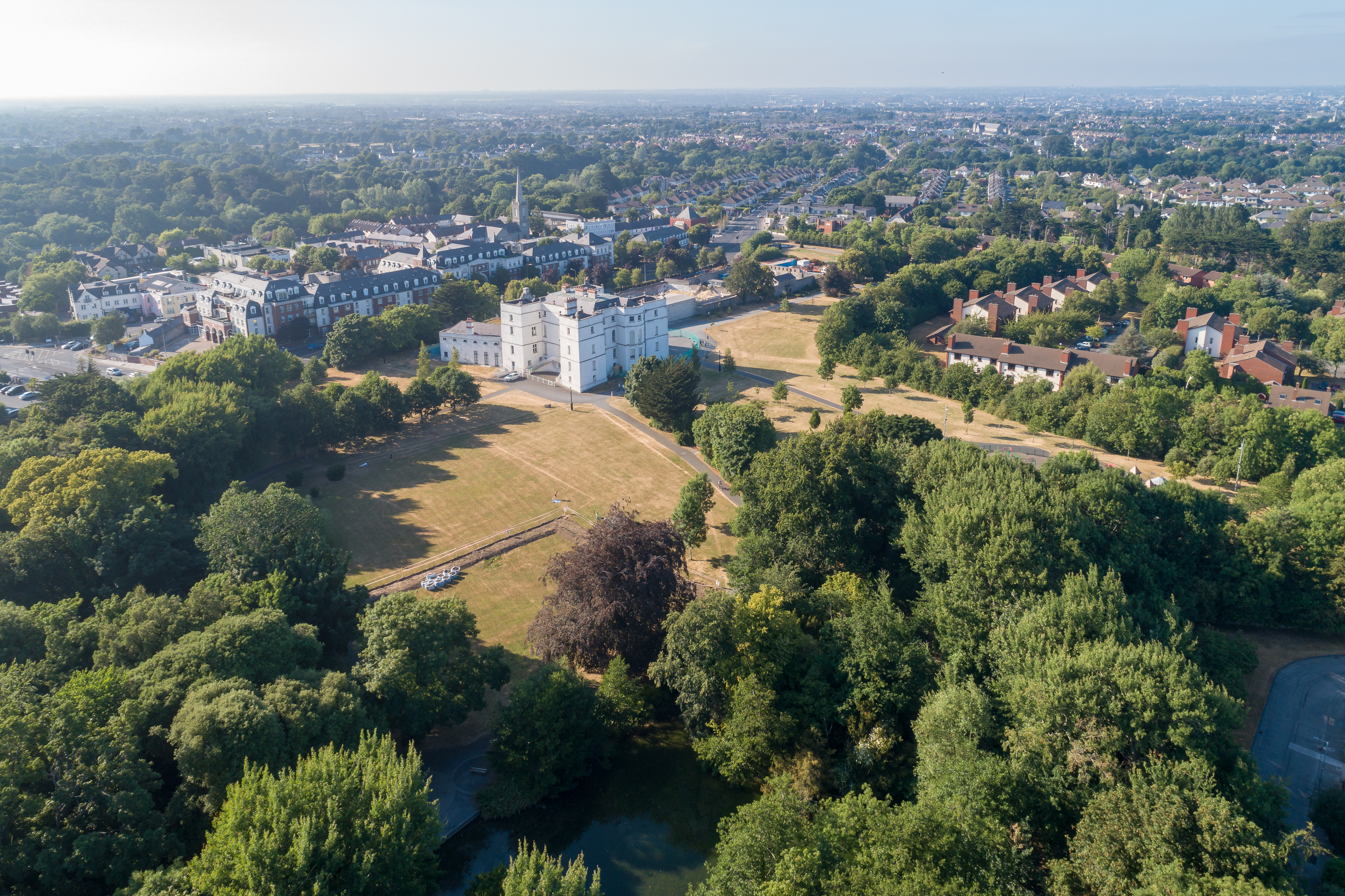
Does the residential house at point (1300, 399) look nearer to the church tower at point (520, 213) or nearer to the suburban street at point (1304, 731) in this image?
the suburban street at point (1304, 731)

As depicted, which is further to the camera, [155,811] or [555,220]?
[555,220]

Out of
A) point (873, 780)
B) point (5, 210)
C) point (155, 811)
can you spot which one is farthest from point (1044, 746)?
point (5, 210)

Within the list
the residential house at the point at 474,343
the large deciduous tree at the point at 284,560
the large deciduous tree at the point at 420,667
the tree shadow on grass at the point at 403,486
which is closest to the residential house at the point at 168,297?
the residential house at the point at 474,343

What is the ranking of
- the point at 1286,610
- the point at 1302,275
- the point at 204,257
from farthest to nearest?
the point at 204,257 → the point at 1302,275 → the point at 1286,610

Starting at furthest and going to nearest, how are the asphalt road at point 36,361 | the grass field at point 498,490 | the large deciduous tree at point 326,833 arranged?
the asphalt road at point 36,361 → the grass field at point 498,490 → the large deciduous tree at point 326,833

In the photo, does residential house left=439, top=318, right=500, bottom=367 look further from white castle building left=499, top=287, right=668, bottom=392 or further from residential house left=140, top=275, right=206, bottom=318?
residential house left=140, top=275, right=206, bottom=318

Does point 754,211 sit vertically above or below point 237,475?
above

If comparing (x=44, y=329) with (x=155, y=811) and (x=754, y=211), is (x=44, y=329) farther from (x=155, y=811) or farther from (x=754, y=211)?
(x=754, y=211)

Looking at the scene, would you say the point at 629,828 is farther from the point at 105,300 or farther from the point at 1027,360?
the point at 105,300
